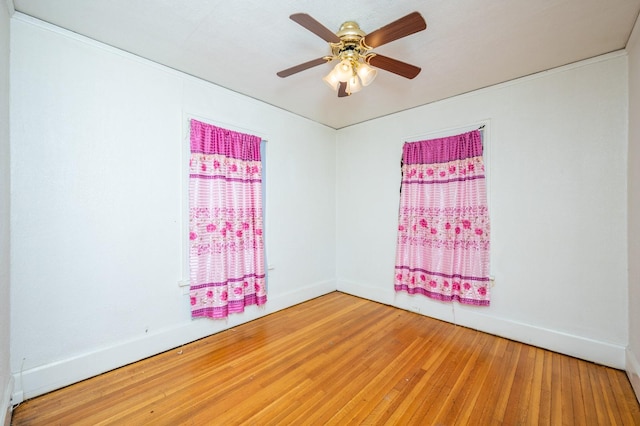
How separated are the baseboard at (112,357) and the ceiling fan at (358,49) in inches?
99.7

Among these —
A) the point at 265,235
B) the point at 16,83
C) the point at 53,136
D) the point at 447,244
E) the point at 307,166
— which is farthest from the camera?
the point at 307,166

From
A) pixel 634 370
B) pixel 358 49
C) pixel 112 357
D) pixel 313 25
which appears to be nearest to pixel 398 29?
pixel 358 49

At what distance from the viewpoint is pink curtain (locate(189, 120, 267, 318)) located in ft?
8.62

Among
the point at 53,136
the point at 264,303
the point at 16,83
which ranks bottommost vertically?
the point at 264,303

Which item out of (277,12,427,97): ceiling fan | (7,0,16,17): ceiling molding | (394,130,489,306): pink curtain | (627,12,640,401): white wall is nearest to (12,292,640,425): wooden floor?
(627,12,640,401): white wall

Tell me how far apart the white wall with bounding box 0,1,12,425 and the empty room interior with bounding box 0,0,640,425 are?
1.1 inches

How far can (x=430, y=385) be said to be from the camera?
198cm

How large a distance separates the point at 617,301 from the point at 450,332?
4.54 ft

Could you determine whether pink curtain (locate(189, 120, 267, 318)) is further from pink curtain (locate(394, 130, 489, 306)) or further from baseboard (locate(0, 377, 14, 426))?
pink curtain (locate(394, 130, 489, 306))

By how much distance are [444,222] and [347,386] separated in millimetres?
2086

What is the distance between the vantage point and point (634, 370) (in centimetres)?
193

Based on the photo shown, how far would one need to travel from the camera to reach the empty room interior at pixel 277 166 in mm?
1786

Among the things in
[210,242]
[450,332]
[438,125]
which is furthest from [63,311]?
[438,125]

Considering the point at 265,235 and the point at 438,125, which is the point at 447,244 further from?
the point at 265,235
